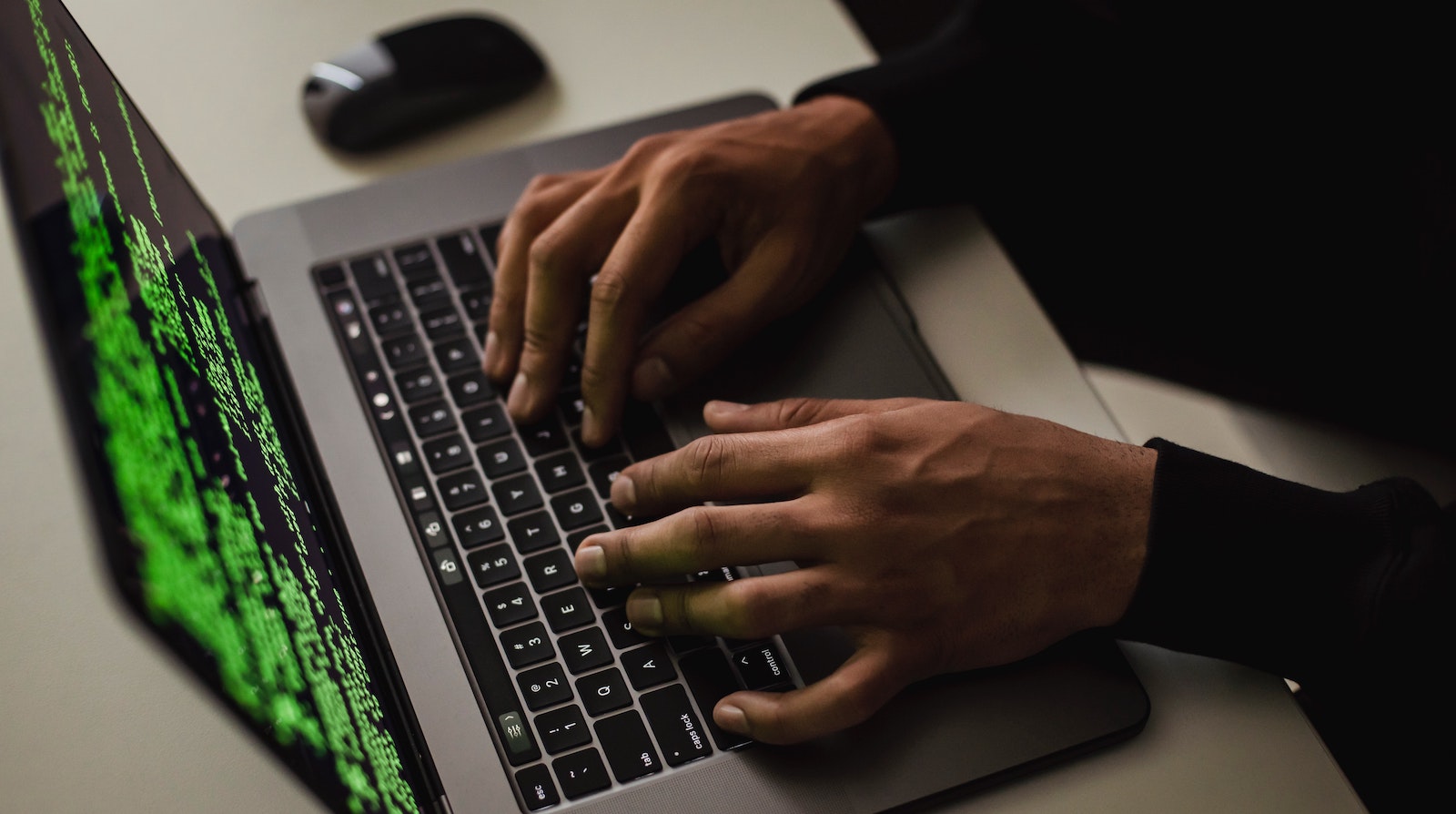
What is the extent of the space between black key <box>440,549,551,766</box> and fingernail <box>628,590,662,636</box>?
0.05 metres

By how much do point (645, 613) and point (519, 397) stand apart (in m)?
0.18

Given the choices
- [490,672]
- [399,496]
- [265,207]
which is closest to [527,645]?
[490,672]

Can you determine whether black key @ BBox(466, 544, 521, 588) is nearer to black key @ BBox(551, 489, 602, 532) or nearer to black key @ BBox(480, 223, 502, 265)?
black key @ BBox(551, 489, 602, 532)

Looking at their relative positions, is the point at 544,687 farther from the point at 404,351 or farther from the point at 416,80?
the point at 416,80

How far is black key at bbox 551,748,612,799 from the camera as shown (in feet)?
1.79

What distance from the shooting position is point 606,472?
0.67 meters

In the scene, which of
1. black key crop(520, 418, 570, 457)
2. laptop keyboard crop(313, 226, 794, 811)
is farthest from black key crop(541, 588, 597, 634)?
black key crop(520, 418, 570, 457)

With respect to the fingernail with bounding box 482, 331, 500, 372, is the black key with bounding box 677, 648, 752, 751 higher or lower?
lower

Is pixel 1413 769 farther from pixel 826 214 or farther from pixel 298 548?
pixel 298 548

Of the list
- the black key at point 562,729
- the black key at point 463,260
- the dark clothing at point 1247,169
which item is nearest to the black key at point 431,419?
the black key at point 463,260

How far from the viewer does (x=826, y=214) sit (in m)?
0.76

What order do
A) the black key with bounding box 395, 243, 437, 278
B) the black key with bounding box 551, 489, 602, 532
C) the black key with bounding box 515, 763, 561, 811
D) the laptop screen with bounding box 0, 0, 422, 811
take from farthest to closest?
the black key with bounding box 395, 243, 437, 278
the black key with bounding box 551, 489, 602, 532
the black key with bounding box 515, 763, 561, 811
the laptop screen with bounding box 0, 0, 422, 811

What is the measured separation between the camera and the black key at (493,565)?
0.62m

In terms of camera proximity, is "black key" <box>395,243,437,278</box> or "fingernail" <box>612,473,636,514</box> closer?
"fingernail" <box>612,473,636,514</box>
